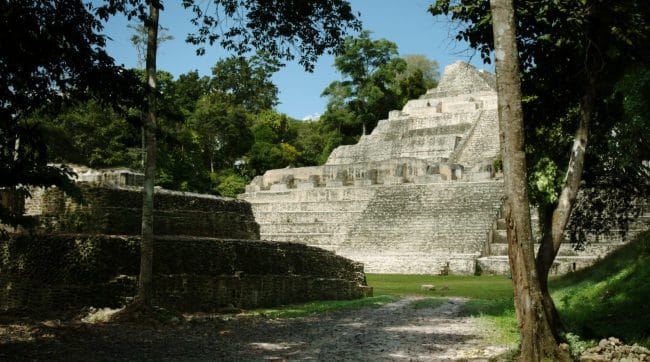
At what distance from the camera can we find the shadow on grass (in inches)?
289

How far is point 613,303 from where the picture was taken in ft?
28.3

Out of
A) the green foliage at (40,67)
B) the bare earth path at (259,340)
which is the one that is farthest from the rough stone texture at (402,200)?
the green foliage at (40,67)

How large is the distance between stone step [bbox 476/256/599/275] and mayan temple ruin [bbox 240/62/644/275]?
0.03 meters

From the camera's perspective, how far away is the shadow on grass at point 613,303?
7.35 m

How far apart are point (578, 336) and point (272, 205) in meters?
A: 21.5

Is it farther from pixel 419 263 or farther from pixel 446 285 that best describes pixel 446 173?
pixel 446 285

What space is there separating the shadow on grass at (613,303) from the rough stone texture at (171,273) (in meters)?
4.65

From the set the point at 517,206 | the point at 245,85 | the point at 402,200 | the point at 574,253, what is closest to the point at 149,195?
the point at 517,206

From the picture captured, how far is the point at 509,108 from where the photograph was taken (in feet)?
19.9

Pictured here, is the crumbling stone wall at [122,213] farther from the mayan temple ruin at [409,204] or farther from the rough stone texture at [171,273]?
the mayan temple ruin at [409,204]

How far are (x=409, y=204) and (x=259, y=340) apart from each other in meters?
17.2

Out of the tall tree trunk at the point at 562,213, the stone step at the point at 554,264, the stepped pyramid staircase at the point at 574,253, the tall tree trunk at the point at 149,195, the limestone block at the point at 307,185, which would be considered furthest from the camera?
the limestone block at the point at 307,185

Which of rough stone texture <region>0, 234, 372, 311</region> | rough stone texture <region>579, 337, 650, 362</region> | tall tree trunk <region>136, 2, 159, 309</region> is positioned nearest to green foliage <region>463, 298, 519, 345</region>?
rough stone texture <region>579, 337, 650, 362</region>

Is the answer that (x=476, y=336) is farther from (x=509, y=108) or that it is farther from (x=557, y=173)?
(x=557, y=173)
